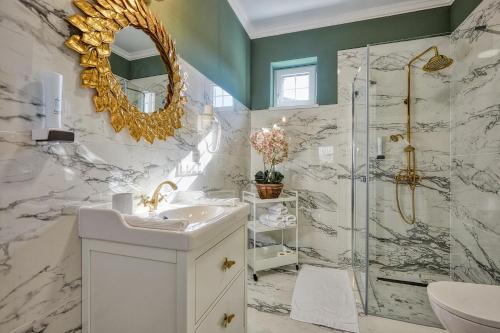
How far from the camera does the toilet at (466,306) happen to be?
1.06m

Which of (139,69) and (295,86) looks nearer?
(139,69)

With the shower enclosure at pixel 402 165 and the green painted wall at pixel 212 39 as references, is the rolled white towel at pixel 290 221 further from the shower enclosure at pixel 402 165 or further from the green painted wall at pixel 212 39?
the green painted wall at pixel 212 39

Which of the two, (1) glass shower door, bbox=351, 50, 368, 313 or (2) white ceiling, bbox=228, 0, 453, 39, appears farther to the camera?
(2) white ceiling, bbox=228, 0, 453, 39

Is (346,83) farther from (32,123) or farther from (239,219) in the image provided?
(32,123)

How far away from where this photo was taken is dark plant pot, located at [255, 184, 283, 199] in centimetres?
241

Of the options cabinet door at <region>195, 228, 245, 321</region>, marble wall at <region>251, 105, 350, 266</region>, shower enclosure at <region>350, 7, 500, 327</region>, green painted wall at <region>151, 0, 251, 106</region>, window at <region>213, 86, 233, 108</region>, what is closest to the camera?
cabinet door at <region>195, 228, 245, 321</region>

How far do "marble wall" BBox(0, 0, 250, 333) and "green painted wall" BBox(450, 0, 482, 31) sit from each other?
9.17ft

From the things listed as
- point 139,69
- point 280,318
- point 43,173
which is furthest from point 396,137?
point 43,173

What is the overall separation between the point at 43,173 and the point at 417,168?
275cm

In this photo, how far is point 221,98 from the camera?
2.19 metres

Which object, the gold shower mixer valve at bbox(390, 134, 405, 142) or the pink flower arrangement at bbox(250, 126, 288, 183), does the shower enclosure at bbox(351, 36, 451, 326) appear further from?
the pink flower arrangement at bbox(250, 126, 288, 183)

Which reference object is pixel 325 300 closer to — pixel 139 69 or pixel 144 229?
pixel 144 229

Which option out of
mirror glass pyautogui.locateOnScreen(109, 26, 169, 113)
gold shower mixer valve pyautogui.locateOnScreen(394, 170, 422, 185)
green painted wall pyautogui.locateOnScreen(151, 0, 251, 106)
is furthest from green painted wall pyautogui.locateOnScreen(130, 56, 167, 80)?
gold shower mixer valve pyautogui.locateOnScreen(394, 170, 422, 185)

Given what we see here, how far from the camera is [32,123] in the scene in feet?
2.58
